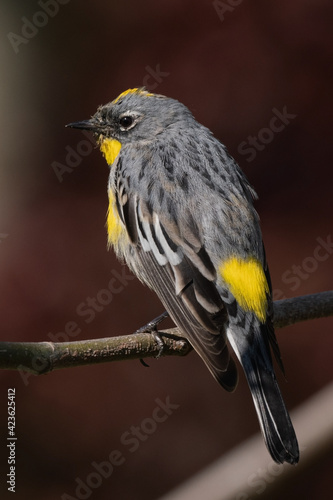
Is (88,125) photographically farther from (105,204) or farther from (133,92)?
(105,204)

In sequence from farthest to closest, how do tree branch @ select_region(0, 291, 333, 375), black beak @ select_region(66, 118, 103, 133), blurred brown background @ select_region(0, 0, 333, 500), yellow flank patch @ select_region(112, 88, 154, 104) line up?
1. yellow flank patch @ select_region(112, 88, 154, 104)
2. black beak @ select_region(66, 118, 103, 133)
3. blurred brown background @ select_region(0, 0, 333, 500)
4. tree branch @ select_region(0, 291, 333, 375)

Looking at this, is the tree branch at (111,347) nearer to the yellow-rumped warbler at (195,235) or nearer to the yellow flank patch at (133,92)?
the yellow-rumped warbler at (195,235)

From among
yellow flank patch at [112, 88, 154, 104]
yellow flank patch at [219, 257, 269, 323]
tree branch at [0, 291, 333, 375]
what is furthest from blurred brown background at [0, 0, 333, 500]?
yellow flank patch at [219, 257, 269, 323]

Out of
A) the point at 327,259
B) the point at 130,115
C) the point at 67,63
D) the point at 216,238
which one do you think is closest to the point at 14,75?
the point at 67,63

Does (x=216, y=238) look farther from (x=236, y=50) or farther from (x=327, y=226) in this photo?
(x=236, y=50)

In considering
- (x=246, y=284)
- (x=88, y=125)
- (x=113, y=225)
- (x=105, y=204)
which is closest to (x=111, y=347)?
(x=246, y=284)

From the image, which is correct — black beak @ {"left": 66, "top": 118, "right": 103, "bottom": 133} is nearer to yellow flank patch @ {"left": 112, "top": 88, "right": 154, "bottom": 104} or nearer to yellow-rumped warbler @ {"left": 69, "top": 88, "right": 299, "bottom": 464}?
yellow-rumped warbler @ {"left": 69, "top": 88, "right": 299, "bottom": 464}

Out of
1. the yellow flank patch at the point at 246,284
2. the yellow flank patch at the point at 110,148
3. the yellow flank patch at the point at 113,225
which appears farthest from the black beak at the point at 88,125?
the yellow flank patch at the point at 246,284
